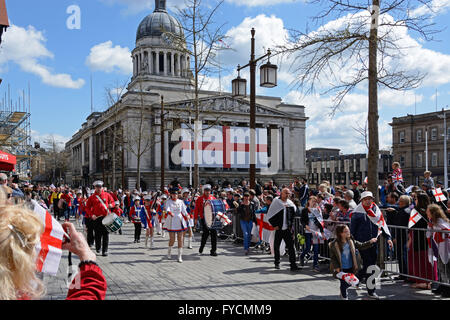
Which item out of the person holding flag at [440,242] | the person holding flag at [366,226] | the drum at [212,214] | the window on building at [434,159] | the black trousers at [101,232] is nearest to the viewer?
the person holding flag at [440,242]

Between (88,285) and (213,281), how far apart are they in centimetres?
694

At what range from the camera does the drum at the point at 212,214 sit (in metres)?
12.6

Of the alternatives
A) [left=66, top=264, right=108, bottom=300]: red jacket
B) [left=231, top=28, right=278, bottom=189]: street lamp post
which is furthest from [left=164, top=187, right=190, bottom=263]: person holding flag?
[left=66, top=264, right=108, bottom=300]: red jacket

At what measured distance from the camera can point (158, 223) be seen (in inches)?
695

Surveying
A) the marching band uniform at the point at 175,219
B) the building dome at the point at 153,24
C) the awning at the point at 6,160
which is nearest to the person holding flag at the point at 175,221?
the marching band uniform at the point at 175,219

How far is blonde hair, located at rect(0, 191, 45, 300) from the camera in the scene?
174cm

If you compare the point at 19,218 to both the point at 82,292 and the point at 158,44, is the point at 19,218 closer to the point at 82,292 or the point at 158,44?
the point at 82,292

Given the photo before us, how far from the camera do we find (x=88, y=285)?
2.20 m

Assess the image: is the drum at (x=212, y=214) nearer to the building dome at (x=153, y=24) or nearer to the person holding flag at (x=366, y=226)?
the person holding flag at (x=366, y=226)

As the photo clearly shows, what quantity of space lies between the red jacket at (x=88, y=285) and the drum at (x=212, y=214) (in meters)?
10.3

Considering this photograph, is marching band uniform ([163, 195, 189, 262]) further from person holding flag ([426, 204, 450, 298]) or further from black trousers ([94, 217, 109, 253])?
person holding flag ([426, 204, 450, 298])

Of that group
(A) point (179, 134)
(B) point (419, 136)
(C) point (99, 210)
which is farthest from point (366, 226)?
(B) point (419, 136)
